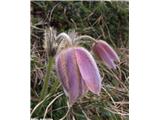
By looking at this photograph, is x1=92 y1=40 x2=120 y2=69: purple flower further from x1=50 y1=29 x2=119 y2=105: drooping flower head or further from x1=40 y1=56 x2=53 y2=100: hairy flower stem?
x1=40 y1=56 x2=53 y2=100: hairy flower stem

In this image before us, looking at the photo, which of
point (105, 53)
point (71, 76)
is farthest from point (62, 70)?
point (105, 53)

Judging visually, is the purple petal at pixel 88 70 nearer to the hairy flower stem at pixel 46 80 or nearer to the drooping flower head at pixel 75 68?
the drooping flower head at pixel 75 68

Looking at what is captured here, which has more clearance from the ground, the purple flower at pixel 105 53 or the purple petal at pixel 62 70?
the purple flower at pixel 105 53

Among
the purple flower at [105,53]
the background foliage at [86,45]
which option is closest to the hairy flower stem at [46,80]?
the background foliage at [86,45]

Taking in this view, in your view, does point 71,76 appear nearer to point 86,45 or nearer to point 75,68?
point 75,68

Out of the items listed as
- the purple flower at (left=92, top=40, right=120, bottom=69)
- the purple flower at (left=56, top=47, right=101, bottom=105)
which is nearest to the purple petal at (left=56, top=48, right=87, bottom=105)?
the purple flower at (left=56, top=47, right=101, bottom=105)
